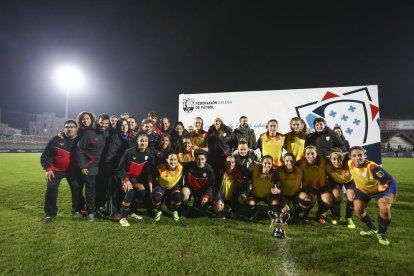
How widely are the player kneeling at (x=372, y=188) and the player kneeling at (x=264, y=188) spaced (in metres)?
1.24

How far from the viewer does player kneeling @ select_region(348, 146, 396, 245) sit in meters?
3.66

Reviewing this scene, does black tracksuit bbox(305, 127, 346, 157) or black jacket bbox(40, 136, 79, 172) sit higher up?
black tracksuit bbox(305, 127, 346, 157)

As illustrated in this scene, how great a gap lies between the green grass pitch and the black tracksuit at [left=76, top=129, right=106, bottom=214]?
45 cm

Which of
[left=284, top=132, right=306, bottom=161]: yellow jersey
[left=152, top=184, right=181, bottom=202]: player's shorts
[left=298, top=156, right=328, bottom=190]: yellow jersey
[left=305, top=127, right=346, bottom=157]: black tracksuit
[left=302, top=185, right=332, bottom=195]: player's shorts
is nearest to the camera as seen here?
[left=302, top=185, right=332, bottom=195]: player's shorts

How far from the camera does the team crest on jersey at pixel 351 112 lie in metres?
6.90

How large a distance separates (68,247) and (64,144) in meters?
2.02

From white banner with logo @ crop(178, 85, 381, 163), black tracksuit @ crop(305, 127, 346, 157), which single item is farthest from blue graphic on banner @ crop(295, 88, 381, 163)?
black tracksuit @ crop(305, 127, 346, 157)

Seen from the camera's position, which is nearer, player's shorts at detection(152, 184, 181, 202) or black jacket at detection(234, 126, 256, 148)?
player's shorts at detection(152, 184, 181, 202)

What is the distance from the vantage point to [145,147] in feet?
15.8

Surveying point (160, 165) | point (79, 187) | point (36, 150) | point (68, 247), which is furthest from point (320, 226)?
point (36, 150)

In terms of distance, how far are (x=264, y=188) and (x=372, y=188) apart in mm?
1666

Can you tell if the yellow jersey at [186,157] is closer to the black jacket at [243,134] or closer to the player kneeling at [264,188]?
the black jacket at [243,134]

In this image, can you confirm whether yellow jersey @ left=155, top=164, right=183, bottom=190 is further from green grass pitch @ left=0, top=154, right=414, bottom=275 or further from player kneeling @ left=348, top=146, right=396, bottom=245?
player kneeling @ left=348, top=146, right=396, bottom=245

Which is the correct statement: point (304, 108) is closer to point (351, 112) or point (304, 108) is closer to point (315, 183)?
point (351, 112)
